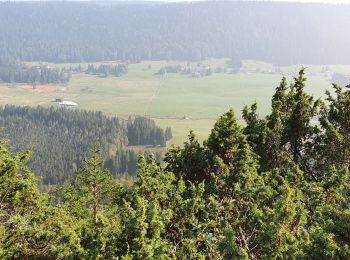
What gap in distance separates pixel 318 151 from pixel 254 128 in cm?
596

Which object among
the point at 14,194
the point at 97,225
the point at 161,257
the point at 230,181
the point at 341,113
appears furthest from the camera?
the point at 341,113

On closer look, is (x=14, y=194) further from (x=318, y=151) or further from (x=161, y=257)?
(x=318, y=151)

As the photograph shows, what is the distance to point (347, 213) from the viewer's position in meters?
18.9

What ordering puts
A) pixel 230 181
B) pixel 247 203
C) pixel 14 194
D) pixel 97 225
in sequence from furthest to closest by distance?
pixel 14 194 < pixel 230 181 < pixel 247 203 < pixel 97 225

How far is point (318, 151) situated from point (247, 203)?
15.6 m

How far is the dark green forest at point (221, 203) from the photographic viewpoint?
19.4m

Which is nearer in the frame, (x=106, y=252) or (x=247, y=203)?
(x=106, y=252)

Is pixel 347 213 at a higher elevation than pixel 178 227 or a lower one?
higher

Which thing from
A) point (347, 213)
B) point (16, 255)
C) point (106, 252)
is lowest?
point (16, 255)

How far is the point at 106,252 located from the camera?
773 inches

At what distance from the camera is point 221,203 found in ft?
86.2

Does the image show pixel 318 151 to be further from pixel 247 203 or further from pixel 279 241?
pixel 279 241

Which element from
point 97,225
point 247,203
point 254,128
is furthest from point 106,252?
point 254,128

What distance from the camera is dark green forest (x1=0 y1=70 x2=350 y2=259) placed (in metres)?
19.4
